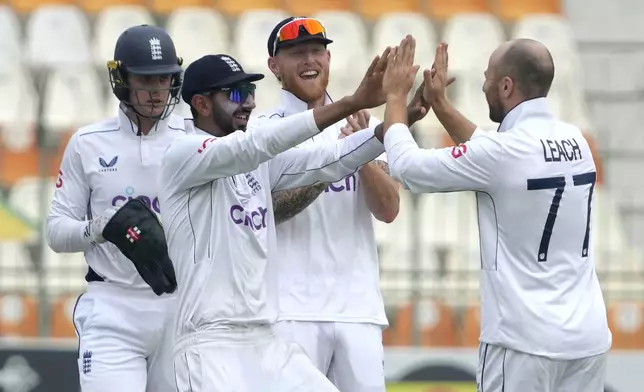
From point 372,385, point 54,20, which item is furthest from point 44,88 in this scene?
point 372,385

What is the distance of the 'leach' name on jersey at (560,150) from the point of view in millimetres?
4922

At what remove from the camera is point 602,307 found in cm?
506

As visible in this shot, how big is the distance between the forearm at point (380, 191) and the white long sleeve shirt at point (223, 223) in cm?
48

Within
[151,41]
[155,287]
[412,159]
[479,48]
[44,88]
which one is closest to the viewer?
[412,159]

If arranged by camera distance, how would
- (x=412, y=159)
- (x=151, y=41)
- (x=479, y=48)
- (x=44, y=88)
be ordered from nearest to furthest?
(x=412, y=159) < (x=151, y=41) < (x=44, y=88) < (x=479, y=48)

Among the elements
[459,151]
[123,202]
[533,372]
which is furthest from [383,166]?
[533,372]

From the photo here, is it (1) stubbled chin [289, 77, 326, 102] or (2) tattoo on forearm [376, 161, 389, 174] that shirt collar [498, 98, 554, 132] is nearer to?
(2) tattoo on forearm [376, 161, 389, 174]

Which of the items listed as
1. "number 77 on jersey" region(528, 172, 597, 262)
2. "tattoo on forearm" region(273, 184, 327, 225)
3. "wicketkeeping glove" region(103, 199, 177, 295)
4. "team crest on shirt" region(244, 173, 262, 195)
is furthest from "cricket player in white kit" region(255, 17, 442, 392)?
"number 77 on jersey" region(528, 172, 597, 262)

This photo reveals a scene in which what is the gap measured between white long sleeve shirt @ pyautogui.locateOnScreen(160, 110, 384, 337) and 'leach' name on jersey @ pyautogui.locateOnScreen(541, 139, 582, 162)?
0.70 m

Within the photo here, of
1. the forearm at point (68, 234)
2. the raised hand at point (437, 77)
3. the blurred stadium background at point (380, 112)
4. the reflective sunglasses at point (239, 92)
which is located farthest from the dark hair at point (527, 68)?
the blurred stadium background at point (380, 112)

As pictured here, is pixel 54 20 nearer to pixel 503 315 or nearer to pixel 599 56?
pixel 599 56

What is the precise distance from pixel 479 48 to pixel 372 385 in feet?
25.3

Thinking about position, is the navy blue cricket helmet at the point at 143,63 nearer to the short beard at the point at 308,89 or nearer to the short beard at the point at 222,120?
the short beard at the point at 308,89

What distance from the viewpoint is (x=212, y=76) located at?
5.14m
